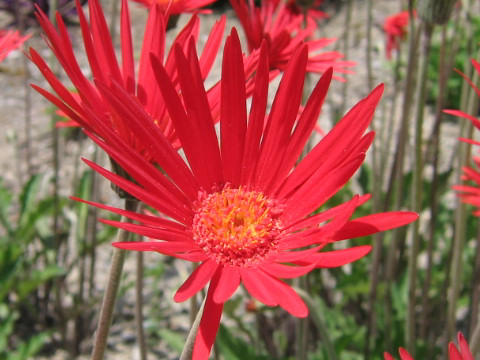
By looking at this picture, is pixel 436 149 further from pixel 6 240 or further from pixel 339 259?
pixel 6 240

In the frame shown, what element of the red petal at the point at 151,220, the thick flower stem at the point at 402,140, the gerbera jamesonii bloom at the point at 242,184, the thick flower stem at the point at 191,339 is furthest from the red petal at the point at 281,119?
the thick flower stem at the point at 402,140

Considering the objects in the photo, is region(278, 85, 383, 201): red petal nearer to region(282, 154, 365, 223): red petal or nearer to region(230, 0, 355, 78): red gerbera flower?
region(282, 154, 365, 223): red petal

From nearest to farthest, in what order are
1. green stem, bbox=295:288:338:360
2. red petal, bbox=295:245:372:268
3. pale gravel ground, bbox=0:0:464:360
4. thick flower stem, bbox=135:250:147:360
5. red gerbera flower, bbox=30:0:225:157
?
red petal, bbox=295:245:372:268
red gerbera flower, bbox=30:0:225:157
green stem, bbox=295:288:338:360
thick flower stem, bbox=135:250:147:360
pale gravel ground, bbox=0:0:464:360

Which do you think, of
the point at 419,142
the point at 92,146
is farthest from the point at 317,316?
the point at 92,146

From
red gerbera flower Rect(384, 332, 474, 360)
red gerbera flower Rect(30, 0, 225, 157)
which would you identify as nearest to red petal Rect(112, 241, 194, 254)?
red gerbera flower Rect(30, 0, 225, 157)

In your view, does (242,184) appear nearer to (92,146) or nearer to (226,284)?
(226,284)

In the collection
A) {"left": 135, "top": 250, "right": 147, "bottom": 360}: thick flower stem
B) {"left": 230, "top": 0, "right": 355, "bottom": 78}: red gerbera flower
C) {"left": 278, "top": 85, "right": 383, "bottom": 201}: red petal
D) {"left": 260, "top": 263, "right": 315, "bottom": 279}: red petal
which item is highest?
{"left": 230, "top": 0, "right": 355, "bottom": 78}: red gerbera flower

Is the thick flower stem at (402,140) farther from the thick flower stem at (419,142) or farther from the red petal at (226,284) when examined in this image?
the red petal at (226,284)
